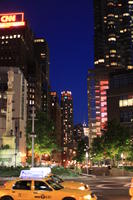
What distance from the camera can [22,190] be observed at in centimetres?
1700

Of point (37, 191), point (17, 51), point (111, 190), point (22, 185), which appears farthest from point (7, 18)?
point (37, 191)

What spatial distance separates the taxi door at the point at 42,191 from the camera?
54.7 ft

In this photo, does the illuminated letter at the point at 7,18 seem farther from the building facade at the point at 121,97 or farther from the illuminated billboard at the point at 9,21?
the building facade at the point at 121,97

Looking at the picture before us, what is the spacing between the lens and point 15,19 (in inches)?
7726

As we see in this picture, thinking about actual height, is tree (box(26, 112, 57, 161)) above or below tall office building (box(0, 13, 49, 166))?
below

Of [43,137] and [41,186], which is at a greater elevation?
[43,137]

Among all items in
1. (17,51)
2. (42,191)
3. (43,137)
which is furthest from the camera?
(17,51)

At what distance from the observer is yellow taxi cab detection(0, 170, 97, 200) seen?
16.5 meters

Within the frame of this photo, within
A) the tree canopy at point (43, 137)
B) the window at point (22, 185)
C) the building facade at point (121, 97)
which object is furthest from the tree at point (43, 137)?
the building facade at point (121, 97)

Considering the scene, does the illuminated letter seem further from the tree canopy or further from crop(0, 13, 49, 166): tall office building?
the tree canopy

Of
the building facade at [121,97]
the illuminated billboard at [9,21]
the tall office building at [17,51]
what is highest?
the illuminated billboard at [9,21]

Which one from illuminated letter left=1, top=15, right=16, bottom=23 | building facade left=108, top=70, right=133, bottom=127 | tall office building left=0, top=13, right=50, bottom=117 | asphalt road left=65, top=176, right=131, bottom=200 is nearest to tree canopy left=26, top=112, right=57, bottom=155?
asphalt road left=65, top=176, right=131, bottom=200

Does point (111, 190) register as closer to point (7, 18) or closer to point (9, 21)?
point (9, 21)

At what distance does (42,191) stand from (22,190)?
1.01m
